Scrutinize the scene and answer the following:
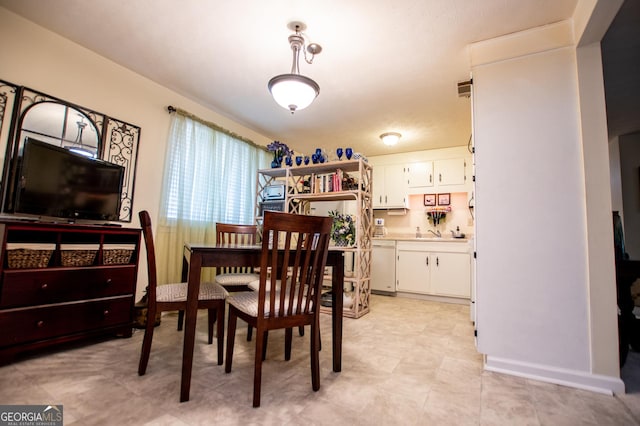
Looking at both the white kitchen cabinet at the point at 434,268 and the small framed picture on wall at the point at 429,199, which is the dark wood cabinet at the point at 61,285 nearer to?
the white kitchen cabinet at the point at 434,268

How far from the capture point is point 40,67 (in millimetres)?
2188

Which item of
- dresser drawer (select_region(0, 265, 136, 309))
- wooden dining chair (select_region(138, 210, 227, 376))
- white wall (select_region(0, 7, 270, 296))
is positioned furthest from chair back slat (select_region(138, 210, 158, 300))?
white wall (select_region(0, 7, 270, 296))

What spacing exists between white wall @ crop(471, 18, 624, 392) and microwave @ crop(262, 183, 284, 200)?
7.86 ft

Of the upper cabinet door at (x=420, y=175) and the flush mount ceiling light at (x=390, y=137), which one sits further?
the upper cabinet door at (x=420, y=175)

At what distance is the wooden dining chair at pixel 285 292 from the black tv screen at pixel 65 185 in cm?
153

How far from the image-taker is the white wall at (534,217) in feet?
5.59

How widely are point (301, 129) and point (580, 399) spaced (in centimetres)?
382

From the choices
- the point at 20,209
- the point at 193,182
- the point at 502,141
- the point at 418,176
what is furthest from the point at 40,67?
the point at 418,176

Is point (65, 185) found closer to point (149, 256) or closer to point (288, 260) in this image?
point (149, 256)

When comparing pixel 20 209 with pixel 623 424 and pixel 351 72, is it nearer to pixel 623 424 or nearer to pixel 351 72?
pixel 351 72

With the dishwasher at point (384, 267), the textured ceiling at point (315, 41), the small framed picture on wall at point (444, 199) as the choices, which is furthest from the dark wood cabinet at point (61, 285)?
the small framed picture on wall at point (444, 199)

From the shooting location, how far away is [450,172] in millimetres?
4426

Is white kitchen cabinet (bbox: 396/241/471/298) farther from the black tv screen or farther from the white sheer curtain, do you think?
the black tv screen

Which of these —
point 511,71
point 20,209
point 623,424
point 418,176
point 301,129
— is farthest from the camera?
point 418,176
